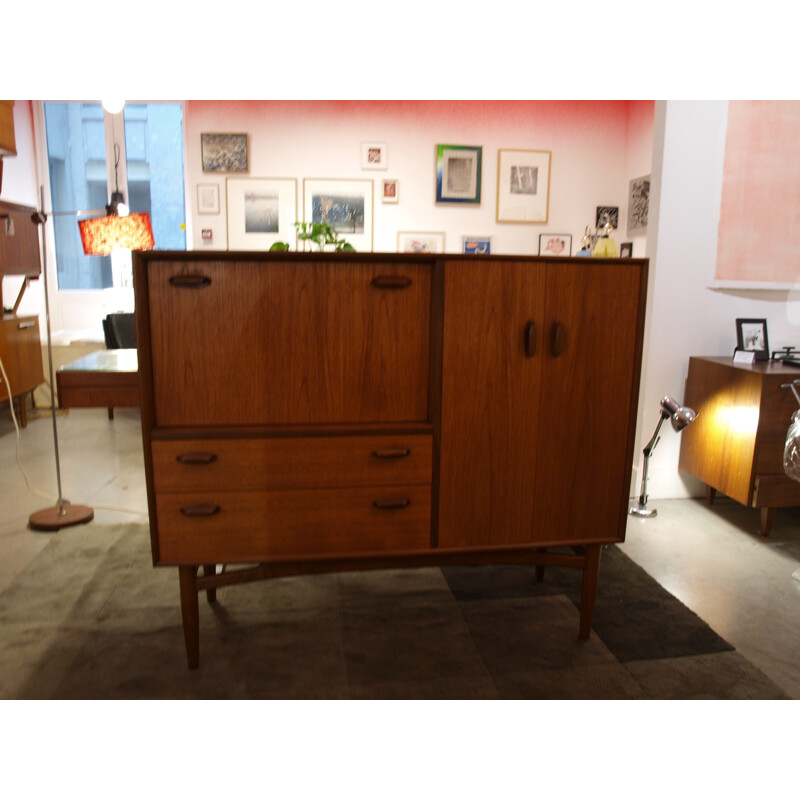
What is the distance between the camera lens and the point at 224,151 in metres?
5.55

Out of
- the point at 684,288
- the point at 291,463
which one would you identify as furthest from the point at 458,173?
the point at 291,463

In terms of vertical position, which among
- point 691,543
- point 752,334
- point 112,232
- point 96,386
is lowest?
point 691,543

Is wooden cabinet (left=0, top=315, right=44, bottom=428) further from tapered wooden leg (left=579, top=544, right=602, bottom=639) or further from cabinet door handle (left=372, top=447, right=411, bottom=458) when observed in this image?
tapered wooden leg (left=579, top=544, right=602, bottom=639)

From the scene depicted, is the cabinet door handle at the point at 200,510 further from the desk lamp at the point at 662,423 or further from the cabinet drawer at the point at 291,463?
the desk lamp at the point at 662,423

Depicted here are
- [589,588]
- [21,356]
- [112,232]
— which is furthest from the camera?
[21,356]

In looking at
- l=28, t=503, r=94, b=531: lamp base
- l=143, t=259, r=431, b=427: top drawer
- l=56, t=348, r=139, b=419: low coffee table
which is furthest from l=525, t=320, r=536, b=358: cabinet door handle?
l=28, t=503, r=94, b=531: lamp base

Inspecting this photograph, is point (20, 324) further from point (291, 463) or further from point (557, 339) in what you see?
point (557, 339)

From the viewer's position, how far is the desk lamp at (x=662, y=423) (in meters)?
3.24

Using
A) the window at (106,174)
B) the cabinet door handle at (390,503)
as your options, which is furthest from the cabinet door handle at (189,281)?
the window at (106,174)

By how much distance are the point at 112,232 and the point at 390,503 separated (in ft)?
6.58

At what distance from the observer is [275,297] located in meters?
1.74

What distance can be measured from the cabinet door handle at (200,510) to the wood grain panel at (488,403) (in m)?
0.66
